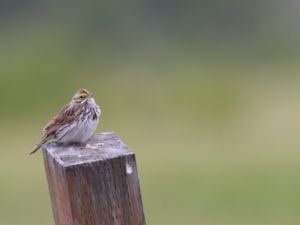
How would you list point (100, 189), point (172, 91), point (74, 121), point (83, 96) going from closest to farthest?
point (100, 189) → point (74, 121) → point (83, 96) → point (172, 91)

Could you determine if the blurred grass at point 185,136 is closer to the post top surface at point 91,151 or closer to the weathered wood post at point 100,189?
the post top surface at point 91,151

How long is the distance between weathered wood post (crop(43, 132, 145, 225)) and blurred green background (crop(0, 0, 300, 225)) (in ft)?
20.5

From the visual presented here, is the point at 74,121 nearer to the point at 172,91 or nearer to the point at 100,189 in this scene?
the point at 100,189

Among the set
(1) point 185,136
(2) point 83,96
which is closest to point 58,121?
(2) point 83,96

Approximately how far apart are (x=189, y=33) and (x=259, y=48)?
3.57 feet

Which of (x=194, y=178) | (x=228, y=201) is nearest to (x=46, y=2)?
(x=194, y=178)

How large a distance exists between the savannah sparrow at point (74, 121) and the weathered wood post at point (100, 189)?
25.5 inches

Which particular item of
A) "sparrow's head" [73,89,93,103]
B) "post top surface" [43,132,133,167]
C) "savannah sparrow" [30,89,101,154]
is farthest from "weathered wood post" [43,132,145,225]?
"sparrow's head" [73,89,93,103]

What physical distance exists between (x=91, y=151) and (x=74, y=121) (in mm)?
972

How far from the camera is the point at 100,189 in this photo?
2.70 meters

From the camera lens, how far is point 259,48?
15.3 m

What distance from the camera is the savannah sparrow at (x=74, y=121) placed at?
3.58 meters

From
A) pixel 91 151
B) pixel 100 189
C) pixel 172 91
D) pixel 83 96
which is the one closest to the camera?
pixel 100 189

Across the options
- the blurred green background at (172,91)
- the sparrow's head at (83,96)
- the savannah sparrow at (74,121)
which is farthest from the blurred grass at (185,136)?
the savannah sparrow at (74,121)
